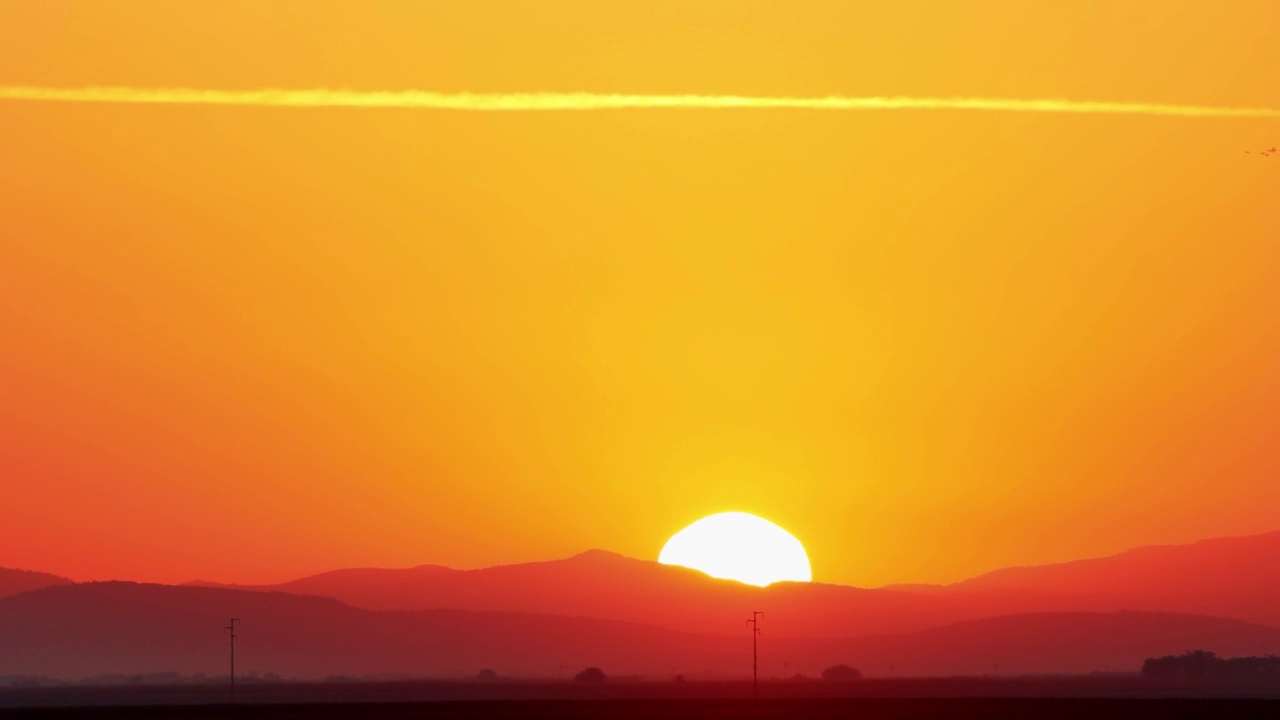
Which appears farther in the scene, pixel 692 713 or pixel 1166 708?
pixel 1166 708

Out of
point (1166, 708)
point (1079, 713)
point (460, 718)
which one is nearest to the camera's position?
point (460, 718)

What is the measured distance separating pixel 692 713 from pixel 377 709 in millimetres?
31196

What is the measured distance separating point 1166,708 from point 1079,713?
17747 mm

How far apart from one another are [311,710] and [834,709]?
47546 mm

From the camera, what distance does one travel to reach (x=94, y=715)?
18000cm

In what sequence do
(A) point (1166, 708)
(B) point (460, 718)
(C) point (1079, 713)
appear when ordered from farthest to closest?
1. (A) point (1166, 708)
2. (C) point (1079, 713)
3. (B) point (460, 718)

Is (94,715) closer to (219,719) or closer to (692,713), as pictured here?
(219,719)

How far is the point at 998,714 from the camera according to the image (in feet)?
581

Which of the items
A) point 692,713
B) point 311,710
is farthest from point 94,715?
point 692,713

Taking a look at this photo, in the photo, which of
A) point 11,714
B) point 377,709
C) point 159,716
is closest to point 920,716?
point 377,709

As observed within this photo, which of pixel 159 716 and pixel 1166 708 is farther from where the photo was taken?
pixel 1166 708

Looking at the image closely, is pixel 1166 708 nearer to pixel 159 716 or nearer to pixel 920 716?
pixel 920 716

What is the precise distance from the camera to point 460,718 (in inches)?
6580

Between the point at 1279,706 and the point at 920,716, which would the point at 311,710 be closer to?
the point at 920,716
